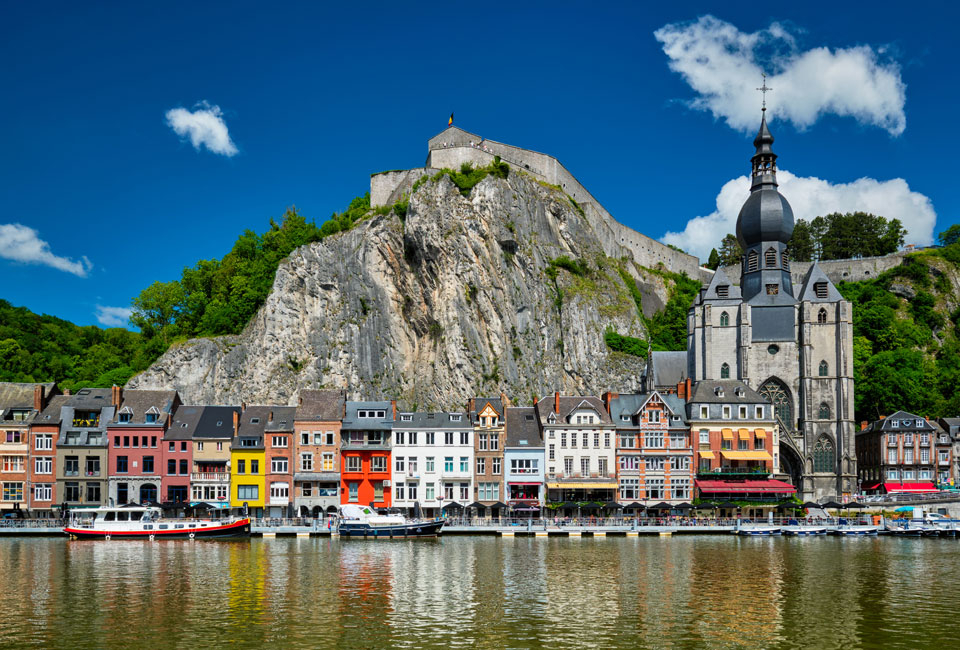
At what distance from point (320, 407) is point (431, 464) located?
8.77 m

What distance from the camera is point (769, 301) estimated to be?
272ft

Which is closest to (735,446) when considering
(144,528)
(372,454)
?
(372,454)

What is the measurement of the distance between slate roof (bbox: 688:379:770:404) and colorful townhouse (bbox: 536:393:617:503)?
24.8 ft

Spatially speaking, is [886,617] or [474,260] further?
[474,260]

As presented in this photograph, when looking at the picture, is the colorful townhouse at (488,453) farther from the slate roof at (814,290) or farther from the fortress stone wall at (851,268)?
the fortress stone wall at (851,268)

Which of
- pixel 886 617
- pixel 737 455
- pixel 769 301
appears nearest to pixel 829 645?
pixel 886 617

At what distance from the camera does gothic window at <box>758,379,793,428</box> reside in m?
79.2

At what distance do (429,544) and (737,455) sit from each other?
87.5 ft

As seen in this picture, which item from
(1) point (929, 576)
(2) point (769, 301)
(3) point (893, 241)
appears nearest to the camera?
(1) point (929, 576)

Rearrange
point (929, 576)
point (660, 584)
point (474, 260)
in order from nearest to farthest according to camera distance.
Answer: point (660, 584)
point (929, 576)
point (474, 260)

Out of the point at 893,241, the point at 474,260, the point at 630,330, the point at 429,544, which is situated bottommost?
the point at 429,544

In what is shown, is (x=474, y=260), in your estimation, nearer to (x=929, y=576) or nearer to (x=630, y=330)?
(x=630, y=330)

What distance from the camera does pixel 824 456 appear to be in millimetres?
77312

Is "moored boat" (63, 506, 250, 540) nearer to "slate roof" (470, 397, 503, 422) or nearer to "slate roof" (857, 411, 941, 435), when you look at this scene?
"slate roof" (470, 397, 503, 422)
